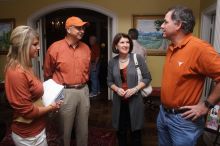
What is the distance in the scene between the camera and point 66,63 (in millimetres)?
2627

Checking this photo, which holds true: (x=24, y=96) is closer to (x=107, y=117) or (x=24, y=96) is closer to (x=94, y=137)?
(x=94, y=137)

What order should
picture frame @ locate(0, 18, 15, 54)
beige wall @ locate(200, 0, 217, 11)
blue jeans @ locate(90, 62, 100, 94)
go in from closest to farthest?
beige wall @ locate(200, 0, 217, 11), picture frame @ locate(0, 18, 15, 54), blue jeans @ locate(90, 62, 100, 94)

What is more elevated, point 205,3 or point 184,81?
point 205,3

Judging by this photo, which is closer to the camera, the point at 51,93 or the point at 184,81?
the point at 184,81

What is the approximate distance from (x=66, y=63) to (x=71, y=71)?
10 cm

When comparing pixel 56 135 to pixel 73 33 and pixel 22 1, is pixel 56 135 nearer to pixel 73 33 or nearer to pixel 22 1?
pixel 73 33

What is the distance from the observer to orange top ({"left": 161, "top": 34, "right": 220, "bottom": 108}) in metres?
1.59

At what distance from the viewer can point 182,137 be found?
5.93ft

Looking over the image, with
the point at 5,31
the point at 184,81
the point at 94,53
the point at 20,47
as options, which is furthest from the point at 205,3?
the point at 5,31

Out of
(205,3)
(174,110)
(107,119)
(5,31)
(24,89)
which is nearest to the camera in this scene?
(24,89)

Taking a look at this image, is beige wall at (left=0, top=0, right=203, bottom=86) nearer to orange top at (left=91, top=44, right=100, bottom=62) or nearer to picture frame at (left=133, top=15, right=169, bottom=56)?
picture frame at (left=133, top=15, right=169, bottom=56)

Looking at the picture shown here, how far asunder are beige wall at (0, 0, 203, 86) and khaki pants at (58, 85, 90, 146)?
3247 mm

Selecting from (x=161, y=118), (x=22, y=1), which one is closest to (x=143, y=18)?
(x=22, y=1)

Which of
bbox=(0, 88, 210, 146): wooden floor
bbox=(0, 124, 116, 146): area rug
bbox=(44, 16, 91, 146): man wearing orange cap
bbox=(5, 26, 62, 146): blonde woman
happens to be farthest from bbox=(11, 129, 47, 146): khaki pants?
bbox=(0, 88, 210, 146): wooden floor
